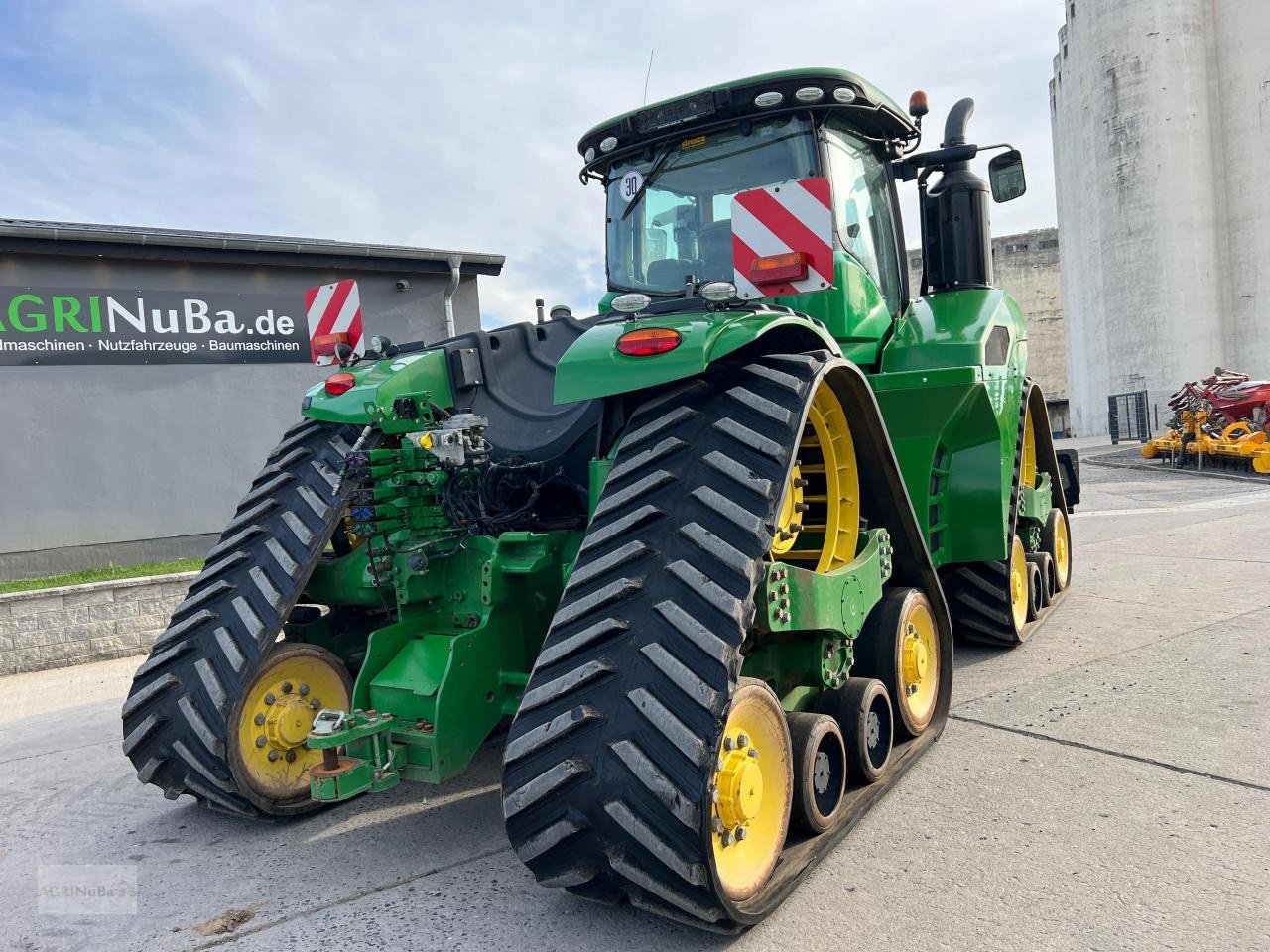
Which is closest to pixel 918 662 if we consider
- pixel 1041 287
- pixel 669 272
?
pixel 669 272

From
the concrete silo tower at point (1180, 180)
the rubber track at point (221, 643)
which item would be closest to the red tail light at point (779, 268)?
the rubber track at point (221, 643)

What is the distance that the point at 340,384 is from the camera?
163 inches

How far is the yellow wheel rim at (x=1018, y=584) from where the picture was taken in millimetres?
5793

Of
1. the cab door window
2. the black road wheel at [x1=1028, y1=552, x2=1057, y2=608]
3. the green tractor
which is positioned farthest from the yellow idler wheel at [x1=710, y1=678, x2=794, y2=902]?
the black road wheel at [x1=1028, y1=552, x2=1057, y2=608]

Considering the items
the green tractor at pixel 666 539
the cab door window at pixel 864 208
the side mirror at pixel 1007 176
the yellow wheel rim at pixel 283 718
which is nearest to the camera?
the green tractor at pixel 666 539

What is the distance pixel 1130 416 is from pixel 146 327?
116 ft

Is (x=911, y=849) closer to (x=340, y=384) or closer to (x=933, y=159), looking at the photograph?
(x=340, y=384)

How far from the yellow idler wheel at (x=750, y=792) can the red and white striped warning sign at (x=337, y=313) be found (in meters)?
3.30

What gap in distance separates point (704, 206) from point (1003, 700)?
2.99m

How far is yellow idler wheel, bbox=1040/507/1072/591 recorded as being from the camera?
23.2ft

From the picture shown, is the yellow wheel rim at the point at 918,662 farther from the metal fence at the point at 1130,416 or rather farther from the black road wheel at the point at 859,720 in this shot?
the metal fence at the point at 1130,416

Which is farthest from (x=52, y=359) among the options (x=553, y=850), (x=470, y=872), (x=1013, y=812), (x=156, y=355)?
(x=1013, y=812)

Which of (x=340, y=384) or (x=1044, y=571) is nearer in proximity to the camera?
(x=340, y=384)

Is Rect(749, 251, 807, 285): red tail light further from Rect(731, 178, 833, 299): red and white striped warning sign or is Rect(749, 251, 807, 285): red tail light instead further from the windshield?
the windshield
